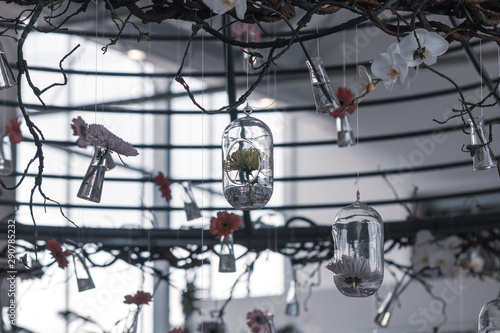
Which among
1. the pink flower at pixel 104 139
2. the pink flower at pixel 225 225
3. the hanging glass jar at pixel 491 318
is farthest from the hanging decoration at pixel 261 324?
the pink flower at pixel 104 139

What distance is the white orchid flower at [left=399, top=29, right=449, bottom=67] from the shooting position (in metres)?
0.89

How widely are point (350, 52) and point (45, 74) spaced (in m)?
1.77

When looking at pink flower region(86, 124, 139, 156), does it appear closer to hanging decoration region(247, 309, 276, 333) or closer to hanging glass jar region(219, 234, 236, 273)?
hanging glass jar region(219, 234, 236, 273)

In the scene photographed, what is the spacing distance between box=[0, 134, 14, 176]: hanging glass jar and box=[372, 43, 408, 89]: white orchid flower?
189 centimetres

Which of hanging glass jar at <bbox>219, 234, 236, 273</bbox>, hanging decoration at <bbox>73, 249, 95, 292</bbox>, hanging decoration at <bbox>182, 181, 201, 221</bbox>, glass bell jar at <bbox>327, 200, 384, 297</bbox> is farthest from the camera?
hanging decoration at <bbox>182, 181, 201, 221</bbox>

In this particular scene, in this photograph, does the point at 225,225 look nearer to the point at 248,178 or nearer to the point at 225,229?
the point at 225,229

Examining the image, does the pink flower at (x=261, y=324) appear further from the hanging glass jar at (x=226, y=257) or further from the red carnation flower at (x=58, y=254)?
the red carnation flower at (x=58, y=254)

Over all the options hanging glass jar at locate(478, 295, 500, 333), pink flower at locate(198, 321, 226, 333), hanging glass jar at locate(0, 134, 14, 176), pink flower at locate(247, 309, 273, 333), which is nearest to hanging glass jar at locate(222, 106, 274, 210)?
hanging glass jar at locate(478, 295, 500, 333)

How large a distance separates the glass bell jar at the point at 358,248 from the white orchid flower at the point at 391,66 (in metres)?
0.36

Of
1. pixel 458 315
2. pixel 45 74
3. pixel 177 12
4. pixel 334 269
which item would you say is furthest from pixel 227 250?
pixel 458 315

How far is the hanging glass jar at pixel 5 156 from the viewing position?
245 centimetres

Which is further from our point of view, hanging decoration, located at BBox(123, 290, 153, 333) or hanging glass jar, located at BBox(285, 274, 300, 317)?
hanging glass jar, located at BBox(285, 274, 300, 317)

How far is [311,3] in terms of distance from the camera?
0.96 meters

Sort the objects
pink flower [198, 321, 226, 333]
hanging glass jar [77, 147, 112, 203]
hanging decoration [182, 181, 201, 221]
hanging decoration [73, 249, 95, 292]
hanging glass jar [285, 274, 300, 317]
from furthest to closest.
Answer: pink flower [198, 321, 226, 333]
hanging glass jar [285, 274, 300, 317]
hanging decoration [182, 181, 201, 221]
hanging decoration [73, 249, 95, 292]
hanging glass jar [77, 147, 112, 203]
